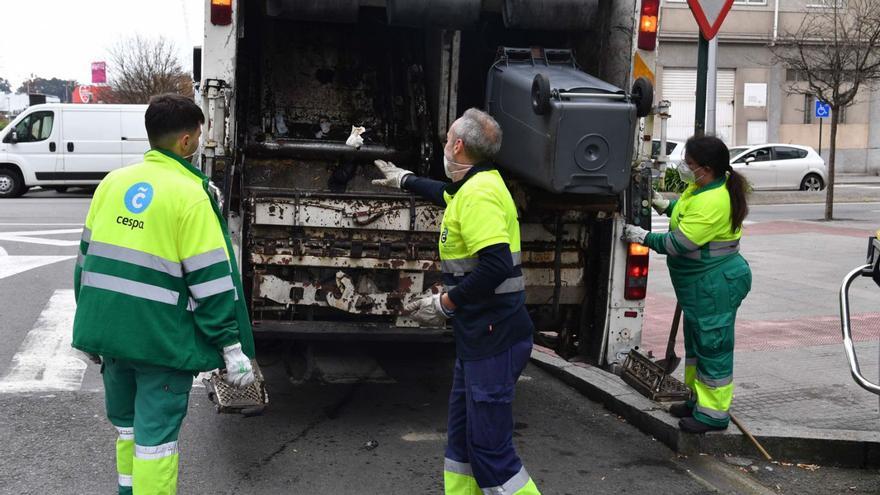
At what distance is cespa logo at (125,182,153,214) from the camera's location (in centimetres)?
341

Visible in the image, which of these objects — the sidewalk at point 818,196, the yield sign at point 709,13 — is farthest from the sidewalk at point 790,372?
the sidewalk at point 818,196

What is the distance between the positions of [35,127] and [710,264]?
60.5 feet

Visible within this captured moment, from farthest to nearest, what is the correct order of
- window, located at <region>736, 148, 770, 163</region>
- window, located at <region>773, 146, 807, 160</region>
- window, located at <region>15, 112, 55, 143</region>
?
1. window, located at <region>773, 146, 807, 160</region>
2. window, located at <region>736, 148, 770, 163</region>
3. window, located at <region>15, 112, 55, 143</region>

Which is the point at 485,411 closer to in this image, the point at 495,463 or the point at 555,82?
the point at 495,463

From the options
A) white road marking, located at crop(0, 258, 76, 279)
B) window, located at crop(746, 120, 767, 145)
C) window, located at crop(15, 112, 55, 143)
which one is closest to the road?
white road marking, located at crop(0, 258, 76, 279)

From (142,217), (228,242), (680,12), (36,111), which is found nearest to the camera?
(142,217)

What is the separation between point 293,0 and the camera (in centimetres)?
538

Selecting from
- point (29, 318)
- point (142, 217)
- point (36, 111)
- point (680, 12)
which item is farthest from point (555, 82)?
point (680, 12)

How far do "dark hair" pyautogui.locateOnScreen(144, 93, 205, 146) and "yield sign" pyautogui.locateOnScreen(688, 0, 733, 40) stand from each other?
10.2 ft

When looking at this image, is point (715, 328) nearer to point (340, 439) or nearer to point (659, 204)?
point (659, 204)

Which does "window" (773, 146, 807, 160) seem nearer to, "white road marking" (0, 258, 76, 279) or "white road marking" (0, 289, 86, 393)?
"white road marking" (0, 258, 76, 279)

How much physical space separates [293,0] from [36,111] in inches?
658

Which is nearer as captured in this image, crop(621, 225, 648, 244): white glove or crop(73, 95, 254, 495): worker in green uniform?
crop(73, 95, 254, 495): worker in green uniform

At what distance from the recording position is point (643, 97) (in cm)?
505
